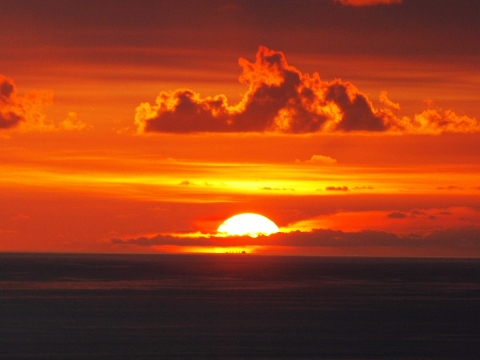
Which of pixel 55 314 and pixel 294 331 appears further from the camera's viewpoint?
pixel 55 314

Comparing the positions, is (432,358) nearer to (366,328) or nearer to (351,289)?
(366,328)

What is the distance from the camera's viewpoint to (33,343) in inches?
2269

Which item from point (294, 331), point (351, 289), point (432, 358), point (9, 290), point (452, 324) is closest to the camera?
point (432, 358)

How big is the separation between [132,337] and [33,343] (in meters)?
7.08

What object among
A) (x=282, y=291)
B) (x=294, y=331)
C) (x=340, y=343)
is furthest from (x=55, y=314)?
(x=282, y=291)

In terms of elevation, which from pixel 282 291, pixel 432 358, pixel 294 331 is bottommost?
pixel 432 358

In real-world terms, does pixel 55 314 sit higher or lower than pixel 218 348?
higher

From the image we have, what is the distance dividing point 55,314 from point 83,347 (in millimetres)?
21969

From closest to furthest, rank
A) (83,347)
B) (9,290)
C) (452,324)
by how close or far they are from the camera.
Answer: (83,347)
(452,324)
(9,290)

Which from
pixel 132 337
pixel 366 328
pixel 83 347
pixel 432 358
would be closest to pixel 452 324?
pixel 366 328

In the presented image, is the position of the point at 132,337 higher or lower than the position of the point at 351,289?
lower

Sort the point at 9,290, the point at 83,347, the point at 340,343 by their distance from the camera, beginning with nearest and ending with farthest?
the point at 83,347
the point at 340,343
the point at 9,290

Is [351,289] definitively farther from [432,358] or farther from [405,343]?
[432,358]

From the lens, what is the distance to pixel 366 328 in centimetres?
6875
